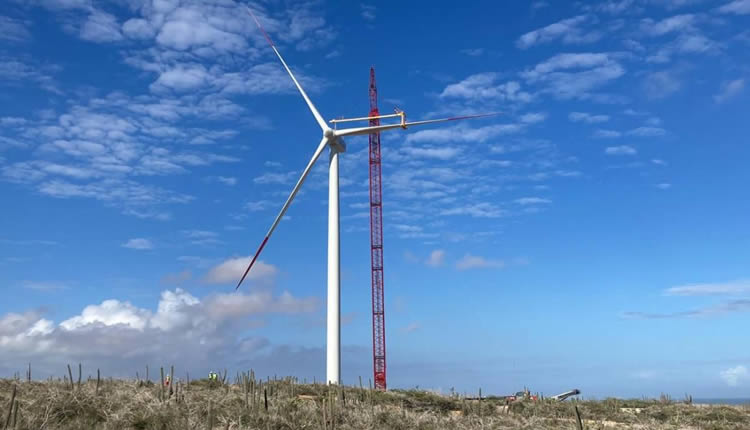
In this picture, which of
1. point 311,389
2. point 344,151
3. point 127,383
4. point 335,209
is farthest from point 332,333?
point 127,383

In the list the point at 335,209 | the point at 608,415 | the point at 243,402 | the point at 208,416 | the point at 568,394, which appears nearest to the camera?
the point at 208,416

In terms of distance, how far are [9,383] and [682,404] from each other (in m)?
43.7

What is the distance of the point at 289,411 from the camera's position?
3175 cm

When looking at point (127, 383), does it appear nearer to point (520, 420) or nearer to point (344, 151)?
point (520, 420)

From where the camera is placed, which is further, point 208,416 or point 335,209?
point 335,209

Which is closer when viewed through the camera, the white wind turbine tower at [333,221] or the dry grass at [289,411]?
the dry grass at [289,411]

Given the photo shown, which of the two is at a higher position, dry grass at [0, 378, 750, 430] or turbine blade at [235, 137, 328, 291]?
turbine blade at [235, 137, 328, 291]

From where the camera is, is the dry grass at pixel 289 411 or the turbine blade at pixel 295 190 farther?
the turbine blade at pixel 295 190

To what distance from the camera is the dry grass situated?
28500mm

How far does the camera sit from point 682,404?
161 feet

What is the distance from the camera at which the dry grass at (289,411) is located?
1122 inches

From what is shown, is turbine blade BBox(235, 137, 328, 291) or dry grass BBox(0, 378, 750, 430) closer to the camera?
dry grass BBox(0, 378, 750, 430)

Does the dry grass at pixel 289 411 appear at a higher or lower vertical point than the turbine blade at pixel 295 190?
lower

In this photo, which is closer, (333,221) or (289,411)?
(289,411)
